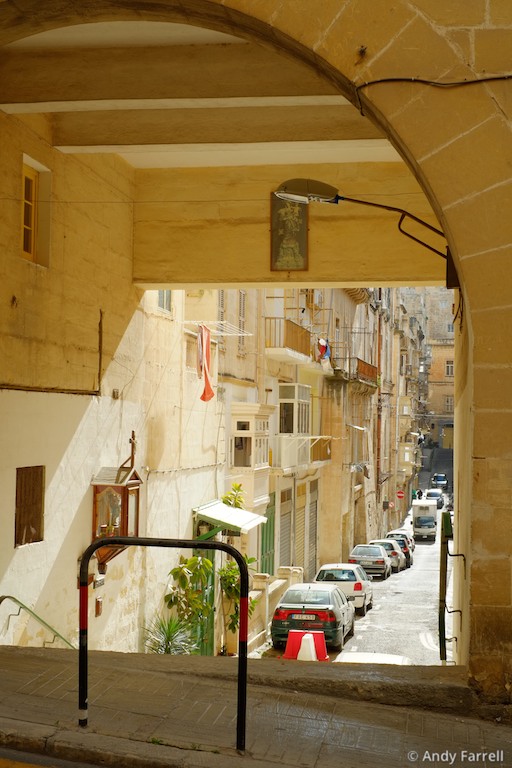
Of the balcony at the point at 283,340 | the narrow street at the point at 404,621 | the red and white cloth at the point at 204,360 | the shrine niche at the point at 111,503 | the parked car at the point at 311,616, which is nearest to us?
the shrine niche at the point at 111,503

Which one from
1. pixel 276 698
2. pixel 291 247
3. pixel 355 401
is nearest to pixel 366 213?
pixel 291 247

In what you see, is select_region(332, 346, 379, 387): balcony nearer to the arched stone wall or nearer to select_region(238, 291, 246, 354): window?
select_region(238, 291, 246, 354): window

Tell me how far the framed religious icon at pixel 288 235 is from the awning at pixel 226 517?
6.93 m

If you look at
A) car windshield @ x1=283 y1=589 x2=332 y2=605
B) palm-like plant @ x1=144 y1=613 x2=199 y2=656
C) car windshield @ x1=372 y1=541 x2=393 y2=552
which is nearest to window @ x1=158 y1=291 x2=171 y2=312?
palm-like plant @ x1=144 y1=613 x2=199 y2=656

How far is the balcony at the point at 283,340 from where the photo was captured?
26062mm

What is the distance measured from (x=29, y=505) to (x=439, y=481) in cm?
7299

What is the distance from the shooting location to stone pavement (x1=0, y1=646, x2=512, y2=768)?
15.1 feet

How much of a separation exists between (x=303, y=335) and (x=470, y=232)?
2375 cm

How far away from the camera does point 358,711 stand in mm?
5422

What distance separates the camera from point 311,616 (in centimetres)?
2039

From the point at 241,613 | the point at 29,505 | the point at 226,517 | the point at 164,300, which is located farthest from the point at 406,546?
the point at 241,613

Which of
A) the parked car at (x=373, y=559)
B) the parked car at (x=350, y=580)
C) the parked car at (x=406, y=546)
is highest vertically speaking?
the parked car at (x=350, y=580)

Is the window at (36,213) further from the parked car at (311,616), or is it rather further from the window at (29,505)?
the parked car at (311,616)

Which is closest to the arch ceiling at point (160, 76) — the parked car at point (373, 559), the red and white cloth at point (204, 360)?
the red and white cloth at point (204, 360)
